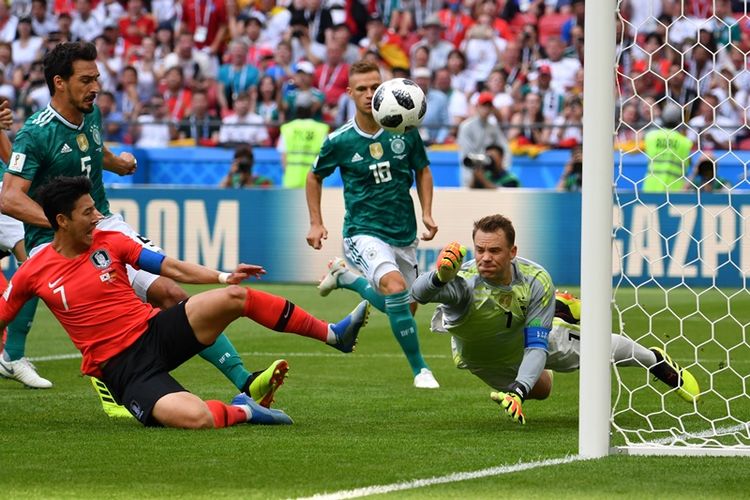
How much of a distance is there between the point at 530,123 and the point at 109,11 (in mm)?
7736

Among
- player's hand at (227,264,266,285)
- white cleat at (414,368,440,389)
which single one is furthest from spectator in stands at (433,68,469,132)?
player's hand at (227,264,266,285)

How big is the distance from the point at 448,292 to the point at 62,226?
1.89 m

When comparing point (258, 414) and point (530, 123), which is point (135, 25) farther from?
point (258, 414)

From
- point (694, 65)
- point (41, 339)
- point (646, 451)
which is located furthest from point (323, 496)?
point (694, 65)

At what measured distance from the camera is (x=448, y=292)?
692cm

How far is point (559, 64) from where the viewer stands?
19953 millimetres

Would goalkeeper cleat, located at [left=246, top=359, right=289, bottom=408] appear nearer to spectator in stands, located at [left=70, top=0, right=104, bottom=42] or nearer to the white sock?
the white sock

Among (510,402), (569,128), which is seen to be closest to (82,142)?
(510,402)

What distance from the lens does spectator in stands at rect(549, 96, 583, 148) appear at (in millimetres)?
18500

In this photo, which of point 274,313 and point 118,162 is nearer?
point 274,313

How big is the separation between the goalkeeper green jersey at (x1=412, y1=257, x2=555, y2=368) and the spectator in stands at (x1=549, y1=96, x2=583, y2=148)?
1111cm

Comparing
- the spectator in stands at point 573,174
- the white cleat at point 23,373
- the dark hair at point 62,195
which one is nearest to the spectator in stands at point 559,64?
the spectator in stands at point 573,174

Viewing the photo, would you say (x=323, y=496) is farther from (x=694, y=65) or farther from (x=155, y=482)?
(x=694, y=65)

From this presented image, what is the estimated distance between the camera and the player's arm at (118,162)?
27.9 ft
